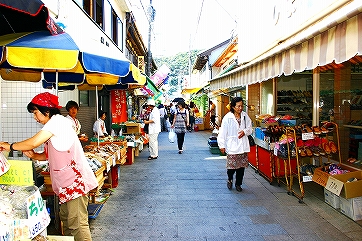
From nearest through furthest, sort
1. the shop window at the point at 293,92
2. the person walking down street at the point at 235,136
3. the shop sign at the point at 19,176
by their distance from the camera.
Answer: the shop sign at the point at 19,176 → the person walking down street at the point at 235,136 → the shop window at the point at 293,92

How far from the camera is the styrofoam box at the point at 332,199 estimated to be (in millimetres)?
5434

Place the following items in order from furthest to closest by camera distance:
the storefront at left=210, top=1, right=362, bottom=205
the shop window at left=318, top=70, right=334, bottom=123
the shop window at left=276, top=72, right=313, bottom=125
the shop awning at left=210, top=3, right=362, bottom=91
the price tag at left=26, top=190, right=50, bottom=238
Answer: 1. the shop window at left=276, top=72, right=313, bottom=125
2. the shop window at left=318, top=70, right=334, bottom=123
3. the storefront at left=210, top=1, right=362, bottom=205
4. the shop awning at left=210, top=3, right=362, bottom=91
5. the price tag at left=26, top=190, right=50, bottom=238

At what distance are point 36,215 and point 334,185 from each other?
469 cm

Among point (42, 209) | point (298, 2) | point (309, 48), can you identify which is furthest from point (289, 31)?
point (42, 209)

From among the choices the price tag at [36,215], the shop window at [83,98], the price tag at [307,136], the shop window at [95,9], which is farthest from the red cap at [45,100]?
the shop window at [95,9]

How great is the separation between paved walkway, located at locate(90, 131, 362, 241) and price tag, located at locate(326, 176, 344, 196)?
1.26 feet

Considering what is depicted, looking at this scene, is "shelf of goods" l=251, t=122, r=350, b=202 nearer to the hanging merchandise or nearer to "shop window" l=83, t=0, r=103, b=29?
the hanging merchandise

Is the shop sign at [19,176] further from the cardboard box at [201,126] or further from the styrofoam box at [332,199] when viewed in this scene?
the cardboard box at [201,126]

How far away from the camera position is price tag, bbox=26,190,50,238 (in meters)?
2.56

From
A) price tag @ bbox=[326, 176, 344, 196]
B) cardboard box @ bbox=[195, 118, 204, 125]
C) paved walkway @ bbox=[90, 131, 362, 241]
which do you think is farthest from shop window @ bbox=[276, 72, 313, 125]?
cardboard box @ bbox=[195, 118, 204, 125]

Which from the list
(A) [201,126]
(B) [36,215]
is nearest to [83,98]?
(B) [36,215]

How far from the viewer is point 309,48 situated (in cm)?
A: 407

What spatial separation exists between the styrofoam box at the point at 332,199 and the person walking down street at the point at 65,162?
419 centimetres

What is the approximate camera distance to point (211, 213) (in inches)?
213
